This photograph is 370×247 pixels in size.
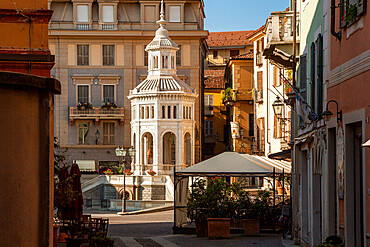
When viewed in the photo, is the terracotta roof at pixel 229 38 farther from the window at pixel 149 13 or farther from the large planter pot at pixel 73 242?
the large planter pot at pixel 73 242

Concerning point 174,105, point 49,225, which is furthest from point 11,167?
point 174,105

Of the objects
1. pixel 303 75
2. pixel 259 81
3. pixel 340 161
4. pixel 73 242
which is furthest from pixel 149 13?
pixel 340 161

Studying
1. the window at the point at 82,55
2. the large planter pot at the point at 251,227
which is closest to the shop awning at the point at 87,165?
the window at the point at 82,55

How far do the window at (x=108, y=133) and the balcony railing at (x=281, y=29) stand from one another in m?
42.5

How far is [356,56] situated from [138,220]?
89.8 feet

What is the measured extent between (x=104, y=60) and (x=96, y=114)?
437cm

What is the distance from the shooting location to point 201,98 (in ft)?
231

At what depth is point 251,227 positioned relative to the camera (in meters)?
25.6

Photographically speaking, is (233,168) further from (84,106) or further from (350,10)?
(84,106)

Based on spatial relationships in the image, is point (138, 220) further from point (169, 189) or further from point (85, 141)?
point (85, 141)

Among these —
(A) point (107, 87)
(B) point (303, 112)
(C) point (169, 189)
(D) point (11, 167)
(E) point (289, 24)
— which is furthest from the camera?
(A) point (107, 87)

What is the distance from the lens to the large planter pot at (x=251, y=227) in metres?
25.6

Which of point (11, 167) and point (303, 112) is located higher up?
point (303, 112)

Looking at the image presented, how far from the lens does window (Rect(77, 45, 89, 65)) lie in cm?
6425
